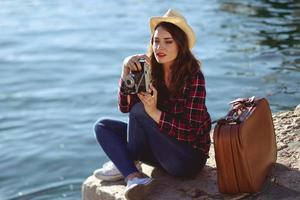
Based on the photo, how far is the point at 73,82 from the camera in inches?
361

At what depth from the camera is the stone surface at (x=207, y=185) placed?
4020mm

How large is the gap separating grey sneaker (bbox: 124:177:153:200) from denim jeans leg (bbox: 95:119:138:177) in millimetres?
128

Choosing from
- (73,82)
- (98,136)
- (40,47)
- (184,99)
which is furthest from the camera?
(40,47)

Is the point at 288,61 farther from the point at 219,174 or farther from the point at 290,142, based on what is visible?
the point at 219,174

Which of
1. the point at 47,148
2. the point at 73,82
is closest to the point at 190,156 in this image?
the point at 47,148

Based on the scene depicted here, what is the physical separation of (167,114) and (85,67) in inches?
235

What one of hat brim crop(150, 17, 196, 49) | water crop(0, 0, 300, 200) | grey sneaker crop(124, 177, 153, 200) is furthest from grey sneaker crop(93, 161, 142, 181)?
water crop(0, 0, 300, 200)

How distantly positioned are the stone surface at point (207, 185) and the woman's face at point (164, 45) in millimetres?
780

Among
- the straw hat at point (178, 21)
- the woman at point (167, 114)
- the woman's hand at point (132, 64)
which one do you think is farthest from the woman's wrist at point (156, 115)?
the straw hat at point (178, 21)

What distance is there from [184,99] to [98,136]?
649 millimetres

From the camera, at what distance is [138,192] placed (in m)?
4.07

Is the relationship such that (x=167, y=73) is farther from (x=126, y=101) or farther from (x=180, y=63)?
(x=126, y=101)

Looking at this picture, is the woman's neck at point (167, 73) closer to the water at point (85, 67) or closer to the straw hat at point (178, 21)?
the straw hat at point (178, 21)

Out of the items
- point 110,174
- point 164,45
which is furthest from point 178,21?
point 110,174
